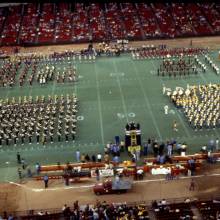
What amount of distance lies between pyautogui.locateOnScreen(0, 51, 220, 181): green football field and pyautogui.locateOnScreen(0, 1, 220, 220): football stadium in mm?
66

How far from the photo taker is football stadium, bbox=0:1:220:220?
19.4 m

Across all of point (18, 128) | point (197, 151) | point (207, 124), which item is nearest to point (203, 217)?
point (197, 151)

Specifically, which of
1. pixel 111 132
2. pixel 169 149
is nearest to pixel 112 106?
pixel 111 132

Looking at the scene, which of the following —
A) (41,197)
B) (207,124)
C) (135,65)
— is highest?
(135,65)

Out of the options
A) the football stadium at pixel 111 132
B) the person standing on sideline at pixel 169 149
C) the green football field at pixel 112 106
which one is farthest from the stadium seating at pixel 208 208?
the green football field at pixel 112 106

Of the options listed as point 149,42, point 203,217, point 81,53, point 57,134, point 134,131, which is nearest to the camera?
point 203,217

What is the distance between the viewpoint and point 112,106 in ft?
96.7

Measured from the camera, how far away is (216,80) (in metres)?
32.4

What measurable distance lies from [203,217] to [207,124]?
9.63 m

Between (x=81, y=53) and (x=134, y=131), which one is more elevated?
(x=81, y=53)

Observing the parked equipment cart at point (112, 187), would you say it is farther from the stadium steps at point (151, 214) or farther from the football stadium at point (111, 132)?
the stadium steps at point (151, 214)

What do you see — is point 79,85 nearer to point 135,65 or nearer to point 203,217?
point 135,65

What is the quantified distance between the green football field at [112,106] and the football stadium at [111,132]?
66 mm

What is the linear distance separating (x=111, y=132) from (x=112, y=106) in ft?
12.8
